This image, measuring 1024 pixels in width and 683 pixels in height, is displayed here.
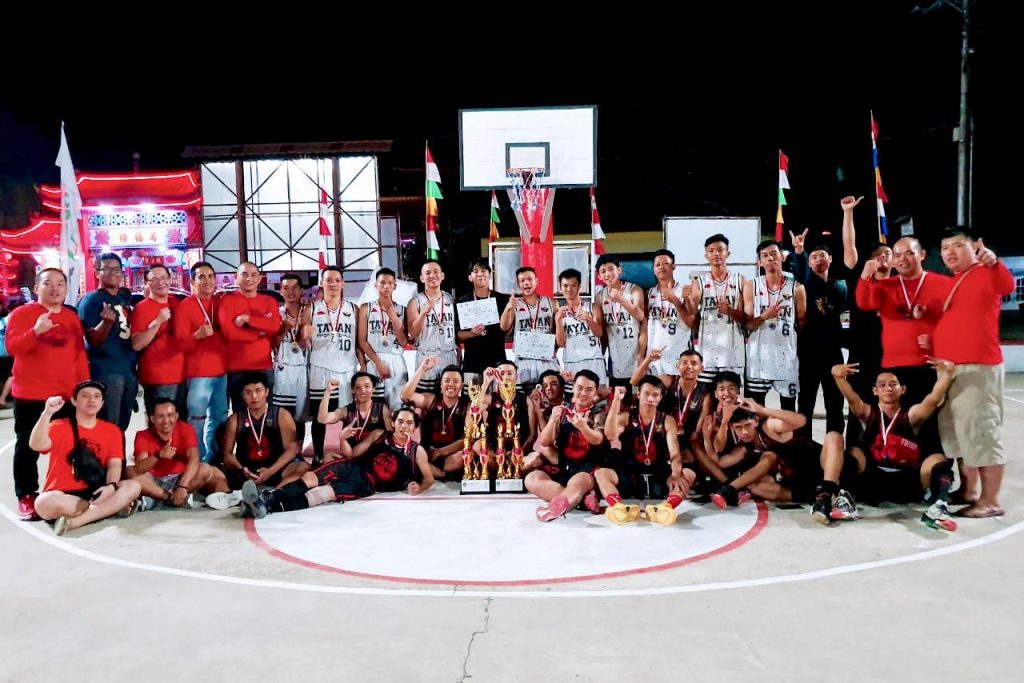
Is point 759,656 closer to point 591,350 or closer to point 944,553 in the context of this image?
point 944,553

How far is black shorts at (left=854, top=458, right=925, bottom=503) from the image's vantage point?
5078 millimetres

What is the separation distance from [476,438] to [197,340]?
2.27 meters

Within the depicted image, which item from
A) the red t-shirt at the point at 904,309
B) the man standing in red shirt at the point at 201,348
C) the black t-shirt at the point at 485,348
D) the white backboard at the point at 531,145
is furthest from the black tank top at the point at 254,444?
the white backboard at the point at 531,145

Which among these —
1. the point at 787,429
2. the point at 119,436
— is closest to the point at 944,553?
the point at 787,429

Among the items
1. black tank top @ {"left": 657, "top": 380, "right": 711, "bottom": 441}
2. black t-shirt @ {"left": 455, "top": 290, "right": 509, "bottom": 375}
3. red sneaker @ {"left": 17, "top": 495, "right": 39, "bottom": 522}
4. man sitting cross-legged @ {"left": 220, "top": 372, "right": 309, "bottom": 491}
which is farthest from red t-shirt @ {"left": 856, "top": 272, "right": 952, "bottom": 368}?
red sneaker @ {"left": 17, "top": 495, "right": 39, "bottom": 522}

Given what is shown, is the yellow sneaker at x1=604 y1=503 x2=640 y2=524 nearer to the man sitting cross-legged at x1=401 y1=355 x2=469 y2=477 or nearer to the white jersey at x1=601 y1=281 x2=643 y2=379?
the man sitting cross-legged at x1=401 y1=355 x2=469 y2=477

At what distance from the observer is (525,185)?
1288 cm

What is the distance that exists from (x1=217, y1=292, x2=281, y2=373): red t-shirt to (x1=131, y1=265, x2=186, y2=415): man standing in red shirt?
364 millimetres

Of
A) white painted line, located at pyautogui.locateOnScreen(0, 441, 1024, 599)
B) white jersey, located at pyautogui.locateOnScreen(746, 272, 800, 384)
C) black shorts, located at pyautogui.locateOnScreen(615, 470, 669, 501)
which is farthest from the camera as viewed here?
white jersey, located at pyautogui.locateOnScreen(746, 272, 800, 384)

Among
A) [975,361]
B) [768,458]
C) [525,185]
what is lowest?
[768,458]

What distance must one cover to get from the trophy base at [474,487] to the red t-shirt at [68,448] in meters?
2.33

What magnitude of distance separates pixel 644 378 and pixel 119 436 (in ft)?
11.8

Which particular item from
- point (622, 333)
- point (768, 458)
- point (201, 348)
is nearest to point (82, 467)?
point (201, 348)

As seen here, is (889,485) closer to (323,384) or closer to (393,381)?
(393,381)
